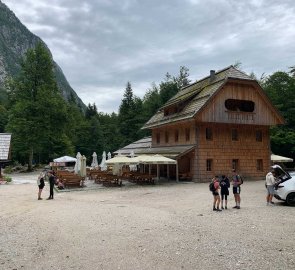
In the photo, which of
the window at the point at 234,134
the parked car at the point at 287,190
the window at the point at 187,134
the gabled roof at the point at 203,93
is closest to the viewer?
the parked car at the point at 287,190

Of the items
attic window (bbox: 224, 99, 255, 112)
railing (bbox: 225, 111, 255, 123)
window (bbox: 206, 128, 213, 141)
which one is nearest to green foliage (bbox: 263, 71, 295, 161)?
attic window (bbox: 224, 99, 255, 112)

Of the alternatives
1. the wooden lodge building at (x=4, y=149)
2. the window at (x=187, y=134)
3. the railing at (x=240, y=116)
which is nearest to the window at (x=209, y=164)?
the window at (x=187, y=134)

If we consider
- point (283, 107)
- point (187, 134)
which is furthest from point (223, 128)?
point (283, 107)

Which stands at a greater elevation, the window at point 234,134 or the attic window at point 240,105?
the attic window at point 240,105

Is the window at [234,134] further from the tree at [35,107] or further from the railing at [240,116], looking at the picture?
the tree at [35,107]

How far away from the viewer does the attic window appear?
123 ft

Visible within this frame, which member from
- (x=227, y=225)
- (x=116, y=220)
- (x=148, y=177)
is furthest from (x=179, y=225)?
(x=148, y=177)

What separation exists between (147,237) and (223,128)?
25.8 meters

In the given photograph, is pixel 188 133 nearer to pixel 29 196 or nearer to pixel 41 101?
pixel 29 196

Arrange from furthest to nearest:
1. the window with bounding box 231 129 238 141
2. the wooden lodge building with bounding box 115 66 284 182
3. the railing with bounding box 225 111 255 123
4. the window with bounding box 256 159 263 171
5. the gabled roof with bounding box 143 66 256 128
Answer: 1. the window with bounding box 256 159 263 171
2. the window with bounding box 231 129 238 141
3. the railing with bounding box 225 111 255 123
4. the gabled roof with bounding box 143 66 256 128
5. the wooden lodge building with bounding box 115 66 284 182

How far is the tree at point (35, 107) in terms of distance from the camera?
51812 millimetres

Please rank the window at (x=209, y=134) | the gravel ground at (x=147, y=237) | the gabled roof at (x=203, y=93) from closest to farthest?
the gravel ground at (x=147, y=237) < the gabled roof at (x=203, y=93) < the window at (x=209, y=134)

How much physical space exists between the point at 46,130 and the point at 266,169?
100 ft

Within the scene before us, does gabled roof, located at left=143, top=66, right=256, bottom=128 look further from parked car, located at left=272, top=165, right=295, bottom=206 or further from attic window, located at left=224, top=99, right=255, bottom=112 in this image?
parked car, located at left=272, top=165, right=295, bottom=206
